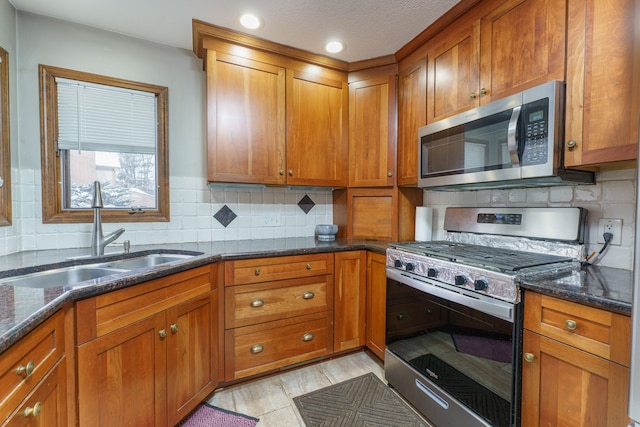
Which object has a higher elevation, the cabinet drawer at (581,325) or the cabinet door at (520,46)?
the cabinet door at (520,46)

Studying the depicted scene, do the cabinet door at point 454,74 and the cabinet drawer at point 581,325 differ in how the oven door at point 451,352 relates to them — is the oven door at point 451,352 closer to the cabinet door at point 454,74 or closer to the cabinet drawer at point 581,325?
the cabinet drawer at point 581,325

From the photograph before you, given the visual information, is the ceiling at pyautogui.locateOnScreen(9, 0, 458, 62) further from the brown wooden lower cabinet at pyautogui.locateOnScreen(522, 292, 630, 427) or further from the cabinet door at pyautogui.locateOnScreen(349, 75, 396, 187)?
the brown wooden lower cabinet at pyautogui.locateOnScreen(522, 292, 630, 427)

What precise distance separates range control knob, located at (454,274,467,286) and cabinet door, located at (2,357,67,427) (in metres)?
1.60

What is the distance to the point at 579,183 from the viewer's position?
55.5 inches

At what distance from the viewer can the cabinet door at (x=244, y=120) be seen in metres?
2.04

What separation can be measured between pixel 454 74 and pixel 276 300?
6.33 feet

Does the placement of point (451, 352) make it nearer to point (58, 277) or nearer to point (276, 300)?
point (276, 300)

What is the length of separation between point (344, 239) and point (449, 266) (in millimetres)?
1190

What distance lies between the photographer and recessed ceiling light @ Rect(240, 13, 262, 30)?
1.84m

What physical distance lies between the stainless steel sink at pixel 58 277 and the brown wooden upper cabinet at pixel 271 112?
2.92 ft

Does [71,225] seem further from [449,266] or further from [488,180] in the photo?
[488,180]

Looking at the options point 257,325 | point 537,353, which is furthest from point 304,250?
point 537,353

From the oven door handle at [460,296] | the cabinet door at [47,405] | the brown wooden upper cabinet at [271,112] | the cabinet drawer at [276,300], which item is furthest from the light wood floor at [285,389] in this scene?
the brown wooden upper cabinet at [271,112]

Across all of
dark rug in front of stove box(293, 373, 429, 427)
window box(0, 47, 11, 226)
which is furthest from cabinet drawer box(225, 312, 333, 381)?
window box(0, 47, 11, 226)
